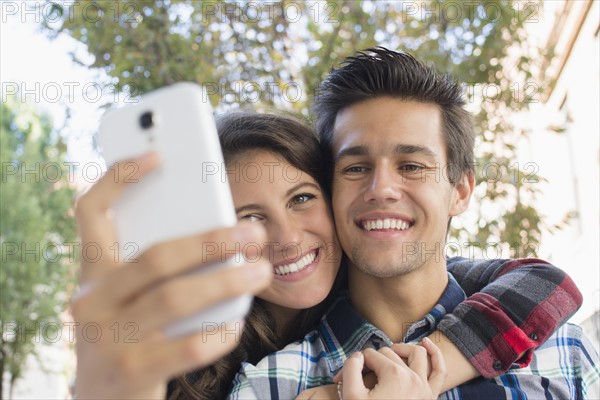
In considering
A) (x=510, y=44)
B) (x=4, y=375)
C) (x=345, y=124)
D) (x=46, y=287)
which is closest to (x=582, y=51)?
(x=510, y=44)

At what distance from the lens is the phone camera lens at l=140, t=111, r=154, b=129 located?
1009 mm

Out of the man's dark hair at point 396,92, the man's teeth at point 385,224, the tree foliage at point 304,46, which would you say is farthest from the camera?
the tree foliage at point 304,46

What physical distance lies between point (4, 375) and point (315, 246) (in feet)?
54.9

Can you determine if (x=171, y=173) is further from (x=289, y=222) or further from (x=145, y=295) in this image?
(x=289, y=222)

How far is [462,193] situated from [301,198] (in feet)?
1.98

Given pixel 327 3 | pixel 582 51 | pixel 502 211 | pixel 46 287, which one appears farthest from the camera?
pixel 46 287

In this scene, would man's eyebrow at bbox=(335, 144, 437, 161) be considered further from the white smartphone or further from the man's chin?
the white smartphone

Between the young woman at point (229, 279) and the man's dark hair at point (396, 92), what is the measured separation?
13 cm

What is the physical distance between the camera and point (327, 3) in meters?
3.89

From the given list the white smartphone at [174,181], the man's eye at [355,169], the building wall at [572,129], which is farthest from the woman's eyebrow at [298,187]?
the building wall at [572,129]

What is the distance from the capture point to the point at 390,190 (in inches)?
79.8

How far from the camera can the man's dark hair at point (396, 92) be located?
2271 millimetres

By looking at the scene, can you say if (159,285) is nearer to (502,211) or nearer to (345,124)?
(345,124)

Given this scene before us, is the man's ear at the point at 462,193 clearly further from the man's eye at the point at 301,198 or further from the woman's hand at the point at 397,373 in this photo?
the woman's hand at the point at 397,373
